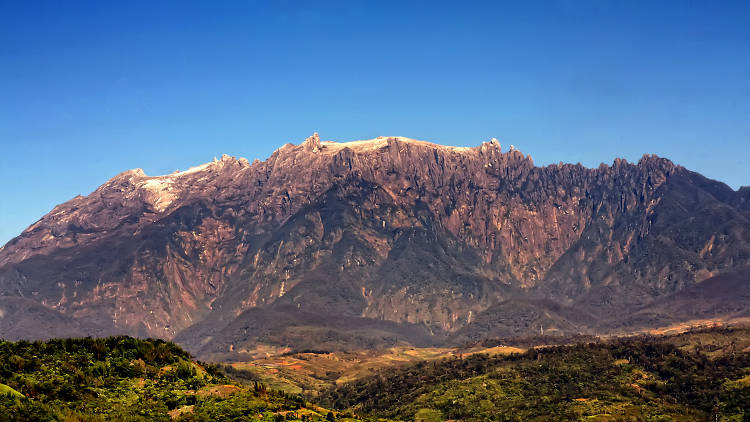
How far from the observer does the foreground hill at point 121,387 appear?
108438 millimetres

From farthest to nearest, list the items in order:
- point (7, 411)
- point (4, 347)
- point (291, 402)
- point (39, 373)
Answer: point (291, 402) < point (4, 347) < point (39, 373) < point (7, 411)

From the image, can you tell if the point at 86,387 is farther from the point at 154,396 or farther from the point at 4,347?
the point at 4,347

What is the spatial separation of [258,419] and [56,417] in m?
31.3

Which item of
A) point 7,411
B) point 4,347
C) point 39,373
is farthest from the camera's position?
point 4,347

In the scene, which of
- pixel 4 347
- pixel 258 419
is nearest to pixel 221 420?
pixel 258 419

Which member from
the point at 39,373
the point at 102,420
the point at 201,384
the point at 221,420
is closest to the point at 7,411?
the point at 102,420

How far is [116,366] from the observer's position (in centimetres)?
12675

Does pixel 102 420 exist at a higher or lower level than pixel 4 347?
lower

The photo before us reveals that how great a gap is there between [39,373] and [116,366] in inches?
528

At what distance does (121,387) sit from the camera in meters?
121

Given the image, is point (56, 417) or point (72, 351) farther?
point (72, 351)

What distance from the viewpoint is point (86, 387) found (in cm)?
11731

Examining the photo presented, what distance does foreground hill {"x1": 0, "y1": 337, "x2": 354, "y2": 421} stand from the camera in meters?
108

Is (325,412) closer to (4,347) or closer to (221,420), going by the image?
(221,420)
